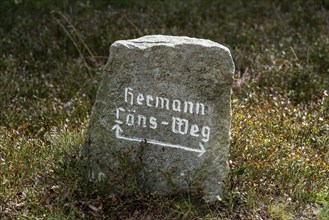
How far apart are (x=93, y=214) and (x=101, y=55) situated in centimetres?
388

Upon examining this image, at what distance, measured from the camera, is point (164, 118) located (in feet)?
15.9

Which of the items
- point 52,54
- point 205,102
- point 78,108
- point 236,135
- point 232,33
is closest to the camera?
point 205,102

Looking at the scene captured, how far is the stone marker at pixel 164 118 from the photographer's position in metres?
4.70

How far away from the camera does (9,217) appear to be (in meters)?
4.79

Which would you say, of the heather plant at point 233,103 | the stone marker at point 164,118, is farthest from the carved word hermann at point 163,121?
the heather plant at point 233,103

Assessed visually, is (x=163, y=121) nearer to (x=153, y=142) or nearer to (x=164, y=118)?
(x=164, y=118)

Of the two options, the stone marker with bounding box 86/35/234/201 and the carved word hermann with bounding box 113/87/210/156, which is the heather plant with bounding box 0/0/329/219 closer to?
the stone marker with bounding box 86/35/234/201

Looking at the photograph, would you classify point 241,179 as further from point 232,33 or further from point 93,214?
point 232,33

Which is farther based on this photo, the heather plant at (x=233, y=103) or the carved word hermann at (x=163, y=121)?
the heather plant at (x=233, y=103)

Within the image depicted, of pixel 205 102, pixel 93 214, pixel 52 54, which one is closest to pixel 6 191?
pixel 93 214

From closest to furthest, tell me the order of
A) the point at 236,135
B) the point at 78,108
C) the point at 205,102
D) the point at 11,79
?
the point at 205,102
the point at 236,135
the point at 78,108
the point at 11,79

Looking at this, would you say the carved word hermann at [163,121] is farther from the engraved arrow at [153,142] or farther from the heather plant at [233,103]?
the heather plant at [233,103]

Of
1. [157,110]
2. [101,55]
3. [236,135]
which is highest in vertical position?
[157,110]

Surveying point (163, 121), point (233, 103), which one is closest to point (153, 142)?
point (163, 121)
